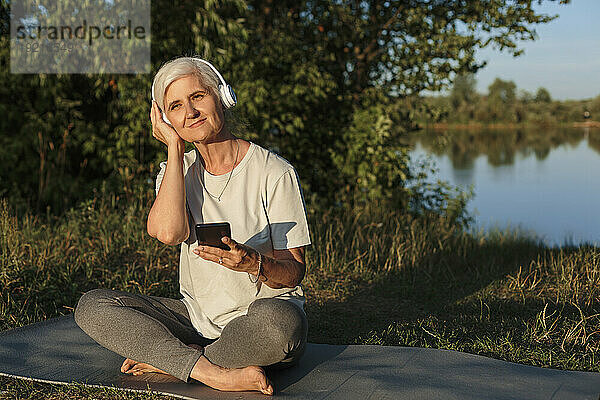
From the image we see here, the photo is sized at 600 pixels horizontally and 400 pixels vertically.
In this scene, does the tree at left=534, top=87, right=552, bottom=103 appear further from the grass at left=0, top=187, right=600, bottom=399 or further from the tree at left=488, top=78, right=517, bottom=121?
the grass at left=0, top=187, right=600, bottom=399

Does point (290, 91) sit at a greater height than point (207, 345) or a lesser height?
greater

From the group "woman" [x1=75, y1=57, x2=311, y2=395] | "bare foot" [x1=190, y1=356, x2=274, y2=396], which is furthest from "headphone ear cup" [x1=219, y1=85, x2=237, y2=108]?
"bare foot" [x1=190, y1=356, x2=274, y2=396]

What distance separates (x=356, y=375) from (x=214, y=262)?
720 millimetres

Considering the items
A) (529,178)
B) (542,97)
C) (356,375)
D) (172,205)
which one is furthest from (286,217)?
(542,97)

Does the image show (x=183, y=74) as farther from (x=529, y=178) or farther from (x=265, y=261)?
(x=529, y=178)

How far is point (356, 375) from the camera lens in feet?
8.46

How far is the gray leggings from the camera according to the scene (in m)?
2.34

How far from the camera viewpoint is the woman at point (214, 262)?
2363mm

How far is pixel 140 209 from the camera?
562 centimetres

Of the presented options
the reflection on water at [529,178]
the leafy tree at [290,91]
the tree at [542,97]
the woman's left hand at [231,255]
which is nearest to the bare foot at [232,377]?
the woman's left hand at [231,255]

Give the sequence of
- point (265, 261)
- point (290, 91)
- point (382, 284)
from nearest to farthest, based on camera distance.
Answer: point (265, 261)
point (382, 284)
point (290, 91)

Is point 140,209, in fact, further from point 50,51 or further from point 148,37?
point 50,51

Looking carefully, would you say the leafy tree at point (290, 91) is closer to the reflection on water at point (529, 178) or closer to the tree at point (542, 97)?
the reflection on water at point (529, 178)

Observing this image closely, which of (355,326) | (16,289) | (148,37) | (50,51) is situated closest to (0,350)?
(16,289)
